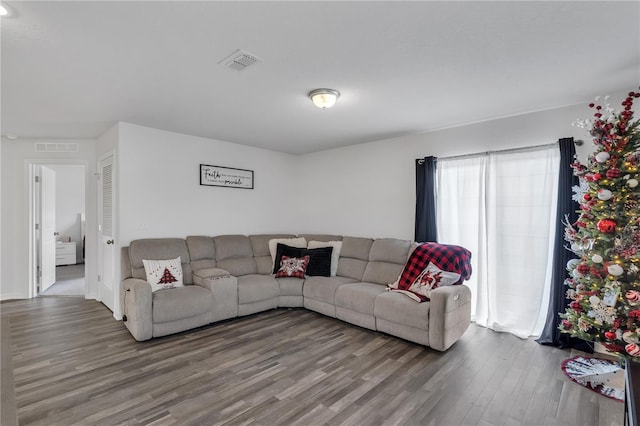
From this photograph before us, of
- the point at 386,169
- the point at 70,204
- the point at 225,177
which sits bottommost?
the point at 70,204

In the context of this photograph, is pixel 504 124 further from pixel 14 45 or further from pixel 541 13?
pixel 14 45

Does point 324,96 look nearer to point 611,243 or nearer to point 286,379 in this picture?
point 286,379

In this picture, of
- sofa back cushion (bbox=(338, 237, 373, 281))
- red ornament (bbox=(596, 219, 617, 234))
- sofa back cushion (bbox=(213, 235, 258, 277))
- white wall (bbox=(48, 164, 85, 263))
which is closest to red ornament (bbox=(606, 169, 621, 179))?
red ornament (bbox=(596, 219, 617, 234))

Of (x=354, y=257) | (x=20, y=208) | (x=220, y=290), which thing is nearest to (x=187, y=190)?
(x=220, y=290)

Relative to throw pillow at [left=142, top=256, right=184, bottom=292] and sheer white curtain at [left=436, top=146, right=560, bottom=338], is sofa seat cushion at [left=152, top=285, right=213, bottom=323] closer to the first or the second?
throw pillow at [left=142, top=256, right=184, bottom=292]

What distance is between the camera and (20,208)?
4.74 meters

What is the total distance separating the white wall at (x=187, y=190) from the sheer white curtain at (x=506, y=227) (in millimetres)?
2942

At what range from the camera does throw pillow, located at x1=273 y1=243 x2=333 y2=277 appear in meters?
4.46

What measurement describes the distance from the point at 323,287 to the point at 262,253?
4.22ft

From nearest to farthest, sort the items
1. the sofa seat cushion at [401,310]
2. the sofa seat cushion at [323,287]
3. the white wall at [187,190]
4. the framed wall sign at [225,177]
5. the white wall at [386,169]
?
the sofa seat cushion at [401,310] → the white wall at [386,169] → the white wall at [187,190] → the sofa seat cushion at [323,287] → the framed wall sign at [225,177]

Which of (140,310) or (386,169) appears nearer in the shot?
(140,310)

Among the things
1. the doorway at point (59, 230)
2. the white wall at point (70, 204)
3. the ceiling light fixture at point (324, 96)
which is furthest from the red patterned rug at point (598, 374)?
the white wall at point (70, 204)

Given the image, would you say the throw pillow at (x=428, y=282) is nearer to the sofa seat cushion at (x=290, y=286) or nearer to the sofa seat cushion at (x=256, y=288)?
the sofa seat cushion at (x=290, y=286)

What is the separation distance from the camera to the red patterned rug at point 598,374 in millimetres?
2343
